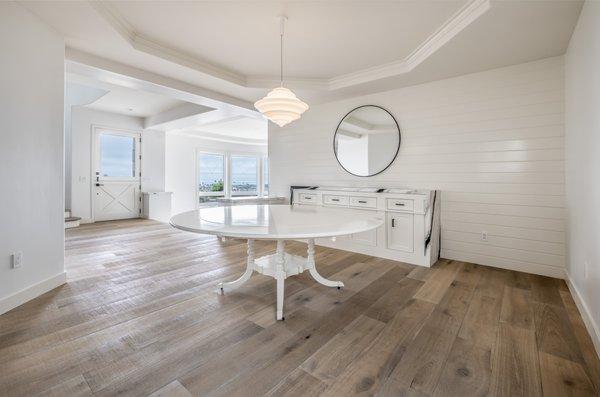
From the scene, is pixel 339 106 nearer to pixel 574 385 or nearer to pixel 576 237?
pixel 576 237

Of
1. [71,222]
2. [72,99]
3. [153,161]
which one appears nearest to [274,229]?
[71,222]

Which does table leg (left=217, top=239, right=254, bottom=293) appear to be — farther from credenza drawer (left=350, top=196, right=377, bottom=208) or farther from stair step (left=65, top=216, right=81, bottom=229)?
stair step (left=65, top=216, right=81, bottom=229)

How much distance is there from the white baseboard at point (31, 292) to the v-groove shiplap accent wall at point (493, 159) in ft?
12.3

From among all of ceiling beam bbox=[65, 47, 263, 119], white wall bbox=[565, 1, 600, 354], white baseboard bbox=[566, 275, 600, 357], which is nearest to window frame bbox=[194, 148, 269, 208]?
ceiling beam bbox=[65, 47, 263, 119]

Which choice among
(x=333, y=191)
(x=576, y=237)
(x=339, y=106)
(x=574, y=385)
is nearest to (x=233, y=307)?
(x=574, y=385)

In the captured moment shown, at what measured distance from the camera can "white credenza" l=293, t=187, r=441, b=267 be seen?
10.6 feet

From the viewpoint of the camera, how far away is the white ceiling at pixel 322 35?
227 cm

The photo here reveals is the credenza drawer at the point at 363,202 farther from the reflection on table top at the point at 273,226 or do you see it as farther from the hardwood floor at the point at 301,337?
the reflection on table top at the point at 273,226

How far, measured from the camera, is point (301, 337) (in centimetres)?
178

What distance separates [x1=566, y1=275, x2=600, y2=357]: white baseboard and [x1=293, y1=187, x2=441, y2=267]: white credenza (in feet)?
3.92

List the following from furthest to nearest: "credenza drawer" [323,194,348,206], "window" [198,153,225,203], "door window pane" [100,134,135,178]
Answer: "window" [198,153,225,203]
"door window pane" [100,134,135,178]
"credenza drawer" [323,194,348,206]

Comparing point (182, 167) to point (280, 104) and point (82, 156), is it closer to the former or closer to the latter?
point (82, 156)

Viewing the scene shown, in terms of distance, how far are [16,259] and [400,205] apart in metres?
3.63

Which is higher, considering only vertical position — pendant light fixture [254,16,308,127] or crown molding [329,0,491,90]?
crown molding [329,0,491,90]
